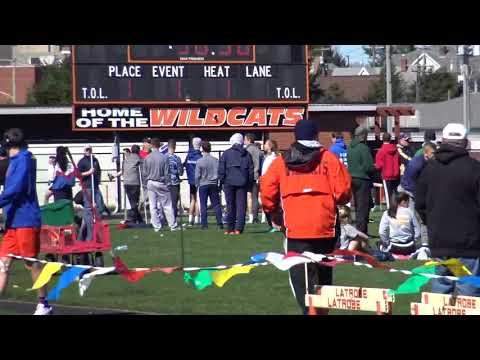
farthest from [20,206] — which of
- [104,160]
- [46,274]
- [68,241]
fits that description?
[104,160]

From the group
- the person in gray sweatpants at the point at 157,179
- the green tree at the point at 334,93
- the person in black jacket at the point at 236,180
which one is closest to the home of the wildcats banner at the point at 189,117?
the person in gray sweatpants at the point at 157,179

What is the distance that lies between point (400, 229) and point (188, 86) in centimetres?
1404

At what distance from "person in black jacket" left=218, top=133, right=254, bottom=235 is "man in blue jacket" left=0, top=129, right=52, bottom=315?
33.1 ft

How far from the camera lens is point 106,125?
101ft

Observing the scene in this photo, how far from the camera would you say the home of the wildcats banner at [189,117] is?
101 ft

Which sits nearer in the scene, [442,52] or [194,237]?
[194,237]

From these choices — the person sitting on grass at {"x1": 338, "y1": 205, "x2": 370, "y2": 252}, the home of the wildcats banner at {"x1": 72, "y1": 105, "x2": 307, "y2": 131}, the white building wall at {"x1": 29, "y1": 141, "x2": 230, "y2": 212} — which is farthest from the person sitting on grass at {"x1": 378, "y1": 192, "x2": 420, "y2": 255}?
the white building wall at {"x1": 29, "y1": 141, "x2": 230, "y2": 212}

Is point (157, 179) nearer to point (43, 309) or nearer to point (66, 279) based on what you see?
point (43, 309)

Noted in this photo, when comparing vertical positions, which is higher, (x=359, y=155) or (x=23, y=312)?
(x=359, y=155)

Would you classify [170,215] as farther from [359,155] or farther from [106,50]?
[106,50]

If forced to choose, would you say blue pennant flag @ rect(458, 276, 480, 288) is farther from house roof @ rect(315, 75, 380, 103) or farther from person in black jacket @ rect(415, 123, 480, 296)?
house roof @ rect(315, 75, 380, 103)
